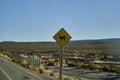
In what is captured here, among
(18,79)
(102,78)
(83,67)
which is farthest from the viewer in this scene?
(83,67)

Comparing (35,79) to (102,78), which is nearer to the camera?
(35,79)

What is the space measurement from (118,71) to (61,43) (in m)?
18.6

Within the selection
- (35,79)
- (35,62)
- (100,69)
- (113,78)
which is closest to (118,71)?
(100,69)

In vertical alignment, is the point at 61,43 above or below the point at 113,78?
above

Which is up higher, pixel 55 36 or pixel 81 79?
pixel 55 36

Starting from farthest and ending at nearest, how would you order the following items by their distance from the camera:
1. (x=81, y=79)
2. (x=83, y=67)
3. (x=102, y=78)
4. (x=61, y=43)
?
(x=83, y=67) < (x=102, y=78) < (x=81, y=79) < (x=61, y=43)

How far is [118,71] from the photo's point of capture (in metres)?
35.5

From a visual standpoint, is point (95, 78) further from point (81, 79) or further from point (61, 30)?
point (61, 30)

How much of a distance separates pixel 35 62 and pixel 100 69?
26.7ft

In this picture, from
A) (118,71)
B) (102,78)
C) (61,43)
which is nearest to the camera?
(61,43)

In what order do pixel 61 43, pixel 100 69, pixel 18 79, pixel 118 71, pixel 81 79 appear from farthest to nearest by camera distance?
pixel 100 69 < pixel 118 71 < pixel 81 79 < pixel 18 79 < pixel 61 43

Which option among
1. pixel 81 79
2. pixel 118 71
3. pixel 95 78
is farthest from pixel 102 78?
pixel 118 71

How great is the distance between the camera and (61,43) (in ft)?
60.0

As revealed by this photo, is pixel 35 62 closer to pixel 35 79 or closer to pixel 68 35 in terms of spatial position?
pixel 35 79
